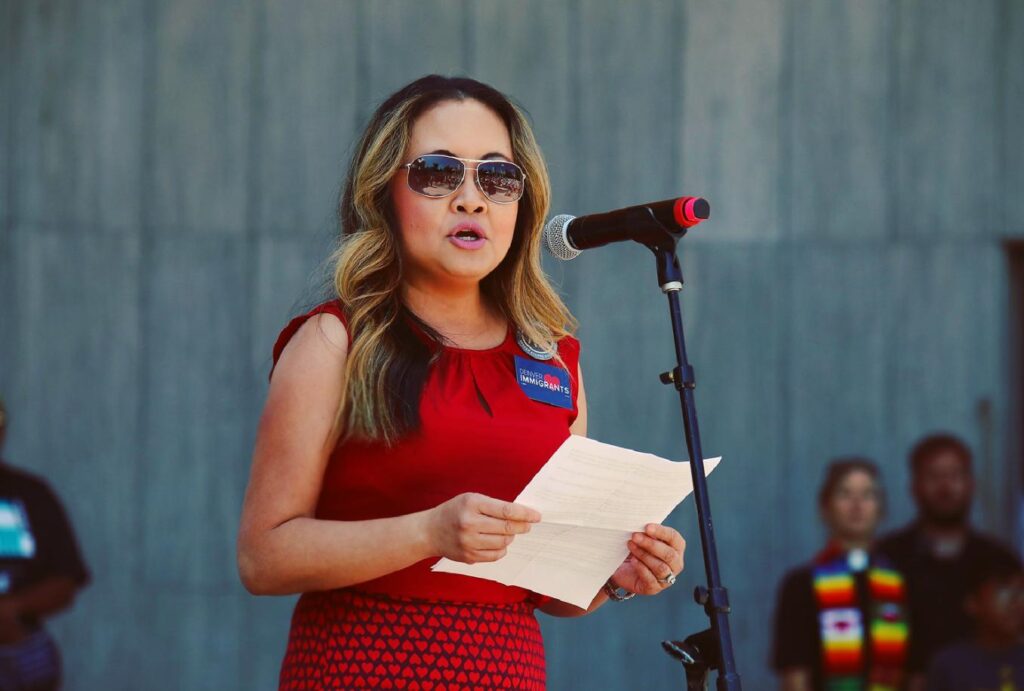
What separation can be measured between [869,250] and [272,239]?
2798 millimetres

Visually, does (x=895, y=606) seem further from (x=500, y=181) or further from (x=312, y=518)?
(x=312, y=518)

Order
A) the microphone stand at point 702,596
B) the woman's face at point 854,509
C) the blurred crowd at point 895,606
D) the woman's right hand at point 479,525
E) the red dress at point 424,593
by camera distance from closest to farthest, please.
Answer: the woman's right hand at point 479,525, the microphone stand at point 702,596, the red dress at point 424,593, the blurred crowd at point 895,606, the woman's face at point 854,509

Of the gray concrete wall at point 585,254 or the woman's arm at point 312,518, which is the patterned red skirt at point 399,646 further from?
the gray concrete wall at point 585,254

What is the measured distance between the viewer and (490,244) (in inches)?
100

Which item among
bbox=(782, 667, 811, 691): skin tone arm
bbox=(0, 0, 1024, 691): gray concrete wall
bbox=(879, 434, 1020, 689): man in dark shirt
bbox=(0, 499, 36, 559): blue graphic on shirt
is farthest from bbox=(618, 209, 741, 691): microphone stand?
bbox=(0, 0, 1024, 691): gray concrete wall

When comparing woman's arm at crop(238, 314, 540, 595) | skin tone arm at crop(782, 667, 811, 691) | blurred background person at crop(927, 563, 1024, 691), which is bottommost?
skin tone arm at crop(782, 667, 811, 691)

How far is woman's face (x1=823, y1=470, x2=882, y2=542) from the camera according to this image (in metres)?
5.92

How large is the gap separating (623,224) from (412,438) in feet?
1.65

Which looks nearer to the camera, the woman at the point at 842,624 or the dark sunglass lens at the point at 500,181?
the dark sunglass lens at the point at 500,181

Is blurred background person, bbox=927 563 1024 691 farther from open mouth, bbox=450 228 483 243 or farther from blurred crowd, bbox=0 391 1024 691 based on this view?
open mouth, bbox=450 228 483 243

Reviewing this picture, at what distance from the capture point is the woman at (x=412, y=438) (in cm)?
227

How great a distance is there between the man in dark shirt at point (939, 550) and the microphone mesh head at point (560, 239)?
143 inches

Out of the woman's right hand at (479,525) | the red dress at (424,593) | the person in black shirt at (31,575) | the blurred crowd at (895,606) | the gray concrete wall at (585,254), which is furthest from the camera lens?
the gray concrete wall at (585,254)

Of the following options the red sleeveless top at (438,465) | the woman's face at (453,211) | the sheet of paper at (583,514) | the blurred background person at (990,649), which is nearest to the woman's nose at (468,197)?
the woman's face at (453,211)
